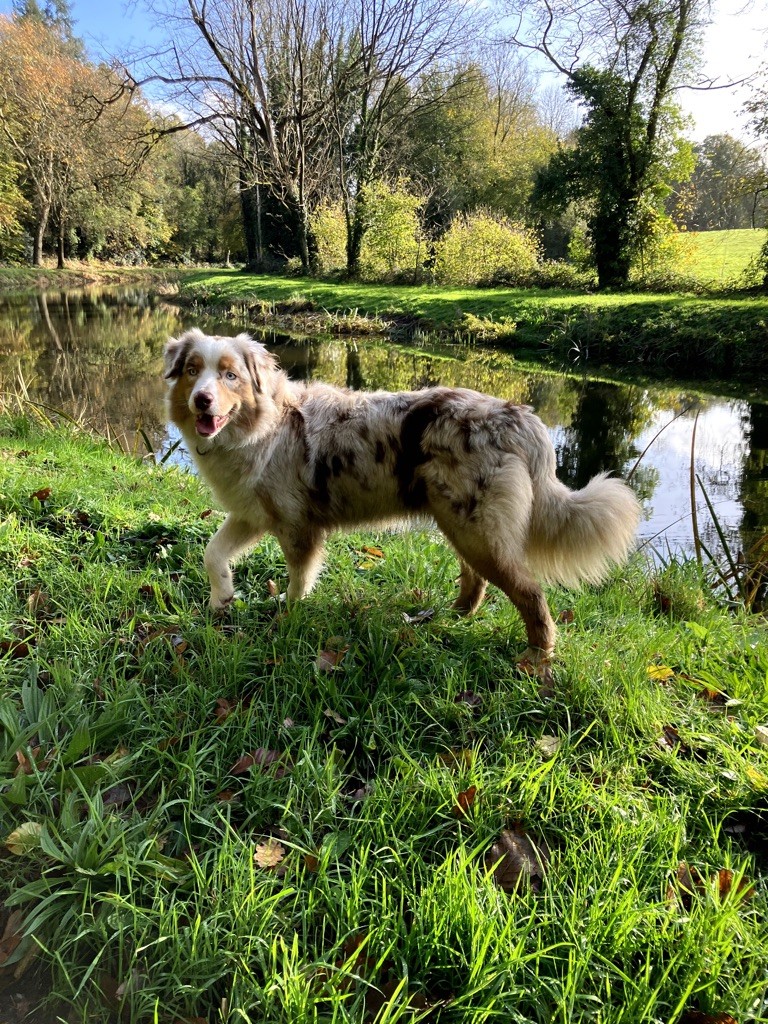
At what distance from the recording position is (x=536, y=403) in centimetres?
1229

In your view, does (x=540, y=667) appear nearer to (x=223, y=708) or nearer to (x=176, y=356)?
(x=223, y=708)

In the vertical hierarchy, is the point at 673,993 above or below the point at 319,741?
below

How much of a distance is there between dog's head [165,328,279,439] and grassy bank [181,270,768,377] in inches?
541

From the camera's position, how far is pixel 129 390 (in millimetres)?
12711

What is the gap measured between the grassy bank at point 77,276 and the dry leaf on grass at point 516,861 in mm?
41294

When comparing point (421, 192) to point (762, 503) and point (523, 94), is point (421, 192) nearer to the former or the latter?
point (523, 94)

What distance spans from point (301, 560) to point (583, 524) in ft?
5.67

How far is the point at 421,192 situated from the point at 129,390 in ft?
91.8

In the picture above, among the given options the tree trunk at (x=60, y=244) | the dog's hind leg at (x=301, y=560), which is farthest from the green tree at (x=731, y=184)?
the tree trunk at (x=60, y=244)

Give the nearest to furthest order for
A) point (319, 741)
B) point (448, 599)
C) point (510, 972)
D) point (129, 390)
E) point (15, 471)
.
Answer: point (510, 972) < point (319, 741) < point (448, 599) < point (15, 471) < point (129, 390)

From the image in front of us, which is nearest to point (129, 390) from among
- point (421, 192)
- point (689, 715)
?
point (689, 715)

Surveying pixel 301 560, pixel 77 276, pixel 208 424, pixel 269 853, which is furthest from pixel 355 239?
pixel 269 853

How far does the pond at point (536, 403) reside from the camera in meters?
7.80

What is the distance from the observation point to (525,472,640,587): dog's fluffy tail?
3.27m
